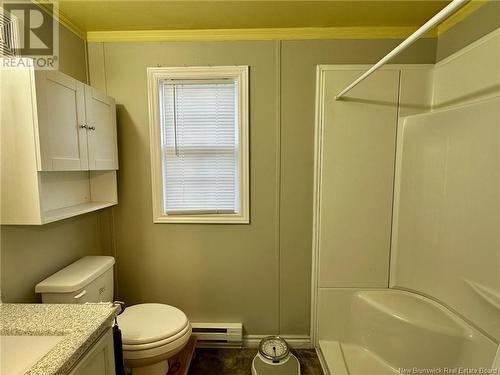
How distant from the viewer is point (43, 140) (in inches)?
44.6

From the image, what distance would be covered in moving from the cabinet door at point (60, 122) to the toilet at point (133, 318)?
1.96ft

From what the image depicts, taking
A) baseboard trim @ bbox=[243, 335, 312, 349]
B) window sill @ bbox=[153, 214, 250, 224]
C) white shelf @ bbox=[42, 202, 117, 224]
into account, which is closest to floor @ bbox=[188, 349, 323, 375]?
baseboard trim @ bbox=[243, 335, 312, 349]

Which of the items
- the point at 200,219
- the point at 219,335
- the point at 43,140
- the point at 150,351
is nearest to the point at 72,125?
the point at 43,140

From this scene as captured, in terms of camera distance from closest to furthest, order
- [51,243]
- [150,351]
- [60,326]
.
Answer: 1. [60,326]
2. [150,351]
3. [51,243]

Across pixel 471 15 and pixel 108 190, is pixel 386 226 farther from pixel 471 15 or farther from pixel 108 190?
pixel 108 190

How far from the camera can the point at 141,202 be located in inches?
72.2

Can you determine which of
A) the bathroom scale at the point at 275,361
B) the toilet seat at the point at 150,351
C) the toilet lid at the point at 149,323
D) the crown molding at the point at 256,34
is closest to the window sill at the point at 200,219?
the toilet lid at the point at 149,323

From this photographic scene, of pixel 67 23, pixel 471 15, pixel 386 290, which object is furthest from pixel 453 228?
pixel 67 23

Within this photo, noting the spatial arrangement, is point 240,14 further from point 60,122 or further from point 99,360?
point 99,360

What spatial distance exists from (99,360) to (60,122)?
3.58ft

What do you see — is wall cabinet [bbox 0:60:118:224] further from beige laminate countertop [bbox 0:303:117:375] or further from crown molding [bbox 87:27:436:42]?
crown molding [bbox 87:27:436:42]

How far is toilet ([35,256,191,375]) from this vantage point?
129 centimetres

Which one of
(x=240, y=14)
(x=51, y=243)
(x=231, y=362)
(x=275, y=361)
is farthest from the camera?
(x=231, y=362)

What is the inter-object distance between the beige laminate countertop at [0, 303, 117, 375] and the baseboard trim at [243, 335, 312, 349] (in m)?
1.22
